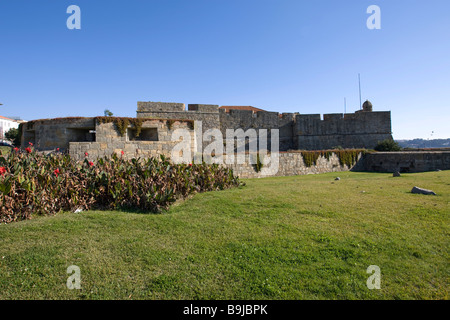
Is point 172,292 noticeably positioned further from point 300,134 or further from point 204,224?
point 300,134

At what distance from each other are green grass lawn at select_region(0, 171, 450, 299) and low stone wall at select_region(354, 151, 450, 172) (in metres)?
11.1

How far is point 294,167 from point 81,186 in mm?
10893

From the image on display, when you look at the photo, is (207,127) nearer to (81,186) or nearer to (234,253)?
(81,186)

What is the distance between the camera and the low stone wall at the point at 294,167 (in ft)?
39.4

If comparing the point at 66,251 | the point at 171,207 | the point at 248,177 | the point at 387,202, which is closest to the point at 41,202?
the point at 66,251

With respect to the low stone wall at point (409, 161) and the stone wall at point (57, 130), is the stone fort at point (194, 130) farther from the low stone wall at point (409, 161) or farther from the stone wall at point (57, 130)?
the low stone wall at point (409, 161)

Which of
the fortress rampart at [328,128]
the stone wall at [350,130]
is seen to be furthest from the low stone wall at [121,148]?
the stone wall at [350,130]

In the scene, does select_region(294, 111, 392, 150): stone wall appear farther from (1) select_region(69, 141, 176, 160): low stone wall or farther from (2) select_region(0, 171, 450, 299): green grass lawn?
(2) select_region(0, 171, 450, 299): green grass lawn

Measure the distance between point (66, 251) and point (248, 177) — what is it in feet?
30.8

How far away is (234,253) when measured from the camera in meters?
3.22

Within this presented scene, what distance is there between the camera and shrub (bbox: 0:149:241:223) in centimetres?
443
